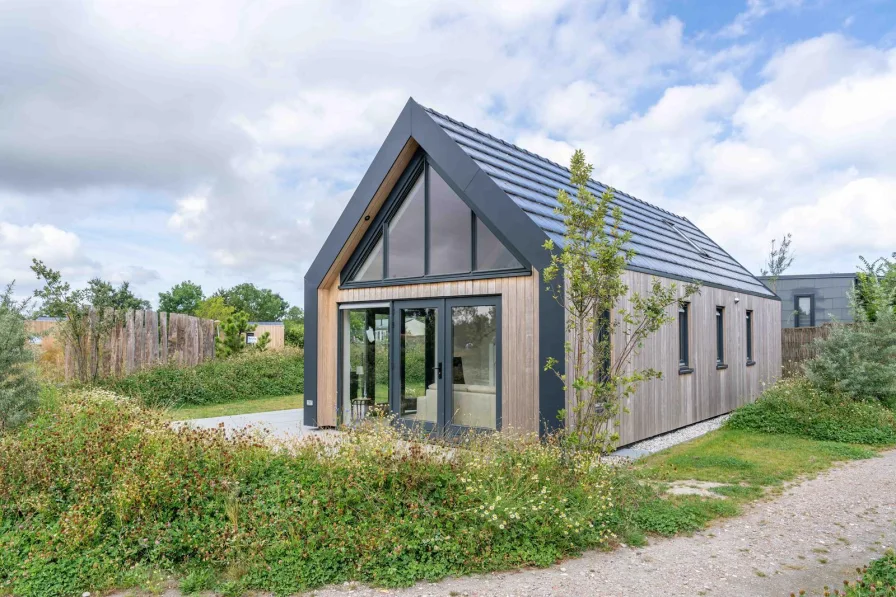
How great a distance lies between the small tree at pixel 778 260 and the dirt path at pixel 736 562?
20.5 m

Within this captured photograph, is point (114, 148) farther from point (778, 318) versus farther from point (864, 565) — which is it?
point (778, 318)

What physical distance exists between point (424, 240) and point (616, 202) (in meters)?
5.54

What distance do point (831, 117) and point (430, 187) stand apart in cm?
723

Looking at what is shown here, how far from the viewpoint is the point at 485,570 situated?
4.26 metres

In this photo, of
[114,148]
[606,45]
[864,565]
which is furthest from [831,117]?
[114,148]

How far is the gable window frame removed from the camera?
8.41 meters

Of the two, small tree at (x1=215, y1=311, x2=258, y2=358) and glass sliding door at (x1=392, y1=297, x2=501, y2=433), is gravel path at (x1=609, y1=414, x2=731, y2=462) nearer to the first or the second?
glass sliding door at (x1=392, y1=297, x2=501, y2=433)

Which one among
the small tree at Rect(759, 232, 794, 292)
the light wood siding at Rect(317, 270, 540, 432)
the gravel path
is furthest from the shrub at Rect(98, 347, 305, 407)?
the small tree at Rect(759, 232, 794, 292)

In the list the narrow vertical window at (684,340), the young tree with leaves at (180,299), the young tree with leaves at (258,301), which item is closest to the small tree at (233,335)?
the narrow vertical window at (684,340)

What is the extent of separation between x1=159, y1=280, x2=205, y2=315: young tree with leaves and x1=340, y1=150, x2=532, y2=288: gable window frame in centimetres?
6370

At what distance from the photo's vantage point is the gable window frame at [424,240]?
8408 mm

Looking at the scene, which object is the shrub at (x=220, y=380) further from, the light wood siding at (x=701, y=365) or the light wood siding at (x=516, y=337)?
the light wood siding at (x=701, y=365)

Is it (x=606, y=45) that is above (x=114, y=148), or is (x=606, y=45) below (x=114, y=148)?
above

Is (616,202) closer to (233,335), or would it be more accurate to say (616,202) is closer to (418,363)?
(418,363)
